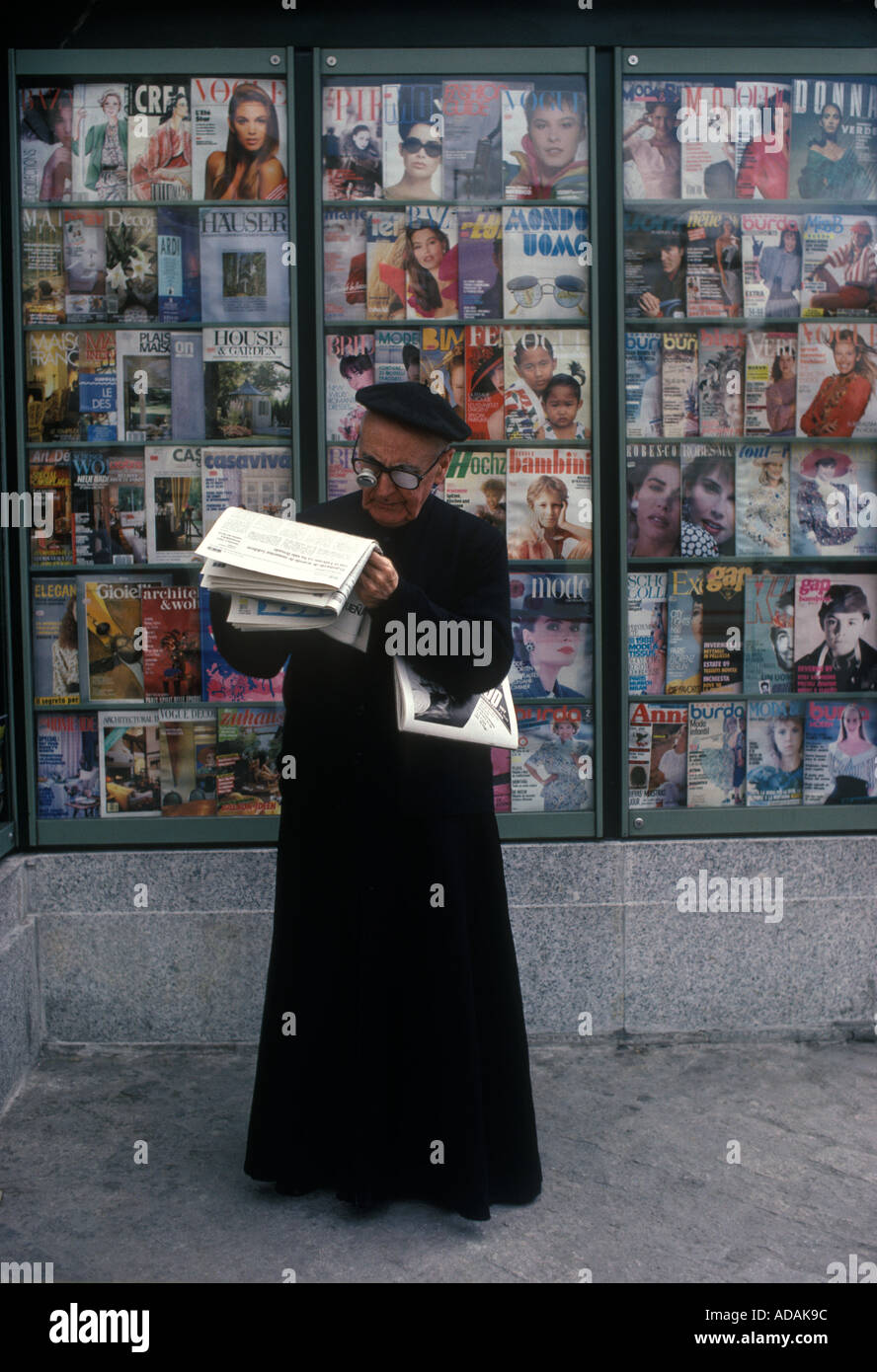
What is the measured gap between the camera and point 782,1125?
3.97 meters

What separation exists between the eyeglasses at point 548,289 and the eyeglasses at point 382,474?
1.85 m

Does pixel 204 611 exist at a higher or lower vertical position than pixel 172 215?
lower

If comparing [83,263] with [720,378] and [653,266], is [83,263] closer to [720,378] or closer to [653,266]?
[653,266]

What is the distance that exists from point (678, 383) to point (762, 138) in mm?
976

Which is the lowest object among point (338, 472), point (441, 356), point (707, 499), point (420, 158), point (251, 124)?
point (707, 499)

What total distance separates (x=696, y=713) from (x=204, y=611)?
198cm

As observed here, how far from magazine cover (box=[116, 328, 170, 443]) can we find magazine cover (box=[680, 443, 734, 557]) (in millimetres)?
2028

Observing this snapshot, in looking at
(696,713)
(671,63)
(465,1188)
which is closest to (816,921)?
(696,713)

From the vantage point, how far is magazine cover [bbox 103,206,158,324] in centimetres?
454

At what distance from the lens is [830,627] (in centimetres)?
485

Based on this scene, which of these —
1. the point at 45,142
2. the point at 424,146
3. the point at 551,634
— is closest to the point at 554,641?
the point at 551,634

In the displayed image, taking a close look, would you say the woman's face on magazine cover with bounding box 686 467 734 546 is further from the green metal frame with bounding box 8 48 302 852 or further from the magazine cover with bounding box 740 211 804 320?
the green metal frame with bounding box 8 48 302 852

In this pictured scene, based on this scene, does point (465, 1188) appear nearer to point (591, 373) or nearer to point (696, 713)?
point (696, 713)

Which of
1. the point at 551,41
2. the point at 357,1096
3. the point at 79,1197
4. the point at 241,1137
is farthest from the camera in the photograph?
the point at 551,41
